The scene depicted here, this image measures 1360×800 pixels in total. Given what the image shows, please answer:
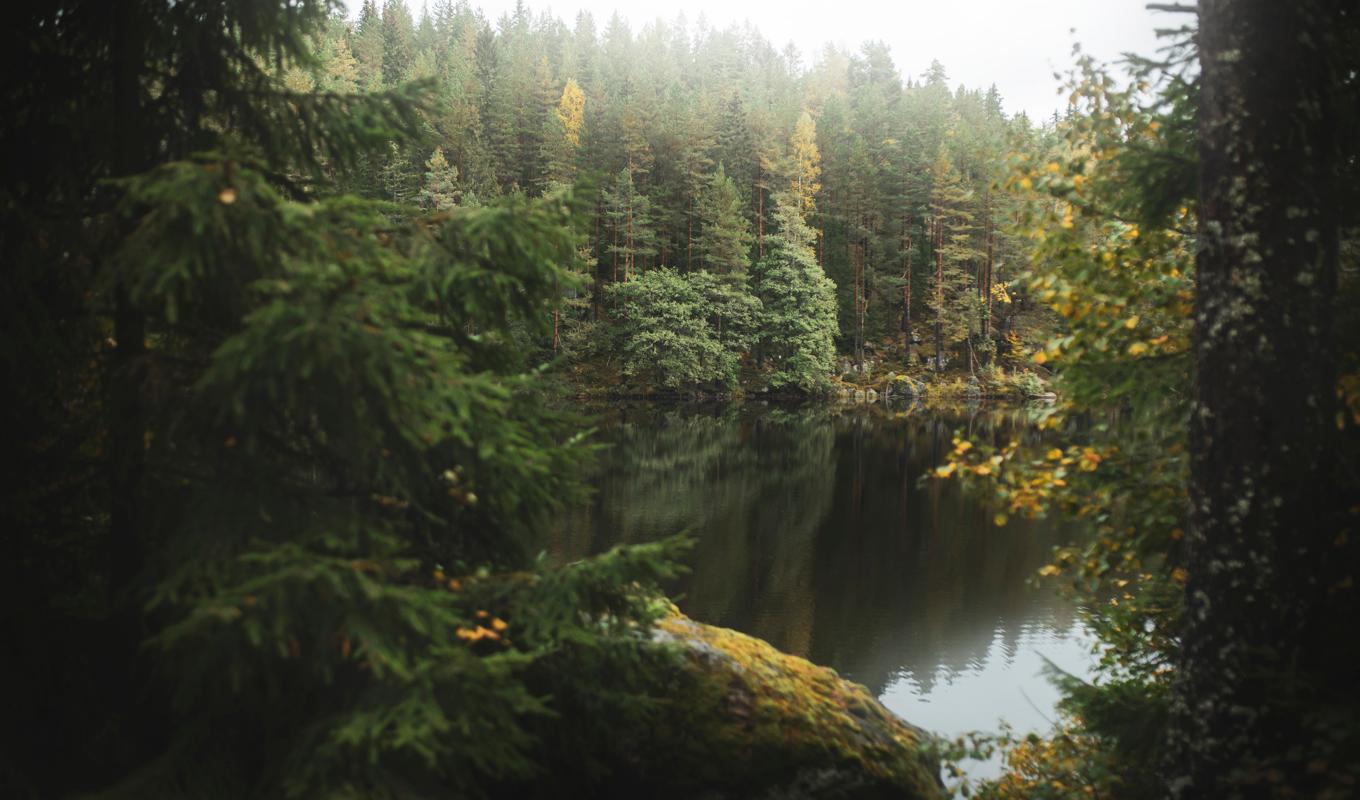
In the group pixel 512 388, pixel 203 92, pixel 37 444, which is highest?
pixel 203 92

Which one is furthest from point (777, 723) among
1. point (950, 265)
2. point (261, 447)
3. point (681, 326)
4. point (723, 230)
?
point (950, 265)

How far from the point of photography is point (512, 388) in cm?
378

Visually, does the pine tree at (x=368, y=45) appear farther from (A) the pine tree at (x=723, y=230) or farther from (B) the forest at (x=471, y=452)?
(B) the forest at (x=471, y=452)

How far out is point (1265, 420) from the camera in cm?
345

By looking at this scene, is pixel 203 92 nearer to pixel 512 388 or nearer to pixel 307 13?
pixel 307 13

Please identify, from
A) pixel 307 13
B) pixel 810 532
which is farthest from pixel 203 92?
pixel 810 532

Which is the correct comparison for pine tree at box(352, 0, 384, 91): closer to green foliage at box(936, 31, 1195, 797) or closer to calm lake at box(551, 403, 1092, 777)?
calm lake at box(551, 403, 1092, 777)

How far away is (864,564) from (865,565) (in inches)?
2.5

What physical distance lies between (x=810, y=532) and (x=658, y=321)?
27.2m

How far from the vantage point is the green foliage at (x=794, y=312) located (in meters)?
48.0

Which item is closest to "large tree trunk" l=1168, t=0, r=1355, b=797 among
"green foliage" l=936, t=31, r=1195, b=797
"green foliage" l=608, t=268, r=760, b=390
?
"green foliage" l=936, t=31, r=1195, b=797

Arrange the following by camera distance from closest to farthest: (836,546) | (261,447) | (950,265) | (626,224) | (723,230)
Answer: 1. (261,447)
2. (836,546)
3. (723,230)
4. (626,224)
5. (950,265)

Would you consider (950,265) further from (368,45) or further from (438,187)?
(368,45)

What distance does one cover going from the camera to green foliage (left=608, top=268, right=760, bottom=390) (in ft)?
144
